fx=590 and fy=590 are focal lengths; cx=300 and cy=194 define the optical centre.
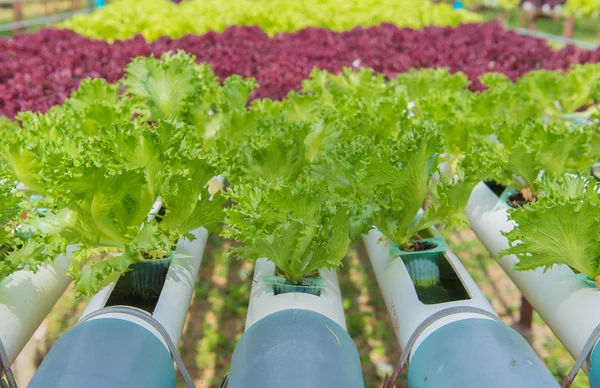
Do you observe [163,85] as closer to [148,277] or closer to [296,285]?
[148,277]

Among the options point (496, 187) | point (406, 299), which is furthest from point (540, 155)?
point (406, 299)

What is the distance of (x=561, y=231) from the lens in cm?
202

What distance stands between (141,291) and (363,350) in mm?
1790

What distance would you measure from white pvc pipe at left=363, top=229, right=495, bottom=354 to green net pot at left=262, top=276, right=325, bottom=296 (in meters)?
0.31

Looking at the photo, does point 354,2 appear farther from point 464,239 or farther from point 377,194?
point 377,194

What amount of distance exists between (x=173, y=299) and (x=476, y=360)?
3.52 ft

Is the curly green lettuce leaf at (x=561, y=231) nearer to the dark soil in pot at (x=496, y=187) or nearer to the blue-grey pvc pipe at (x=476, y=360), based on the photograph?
the blue-grey pvc pipe at (x=476, y=360)

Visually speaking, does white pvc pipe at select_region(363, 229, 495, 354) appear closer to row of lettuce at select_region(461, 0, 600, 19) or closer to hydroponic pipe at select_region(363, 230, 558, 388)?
hydroponic pipe at select_region(363, 230, 558, 388)

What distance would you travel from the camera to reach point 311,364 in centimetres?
169

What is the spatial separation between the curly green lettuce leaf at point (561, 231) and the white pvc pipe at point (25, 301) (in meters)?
1.74

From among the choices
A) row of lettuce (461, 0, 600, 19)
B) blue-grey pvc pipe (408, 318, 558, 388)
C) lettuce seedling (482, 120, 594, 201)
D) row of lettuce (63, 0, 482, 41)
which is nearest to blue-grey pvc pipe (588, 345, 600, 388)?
blue-grey pvc pipe (408, 318, 558, 388)

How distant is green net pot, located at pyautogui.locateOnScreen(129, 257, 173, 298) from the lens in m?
2.29

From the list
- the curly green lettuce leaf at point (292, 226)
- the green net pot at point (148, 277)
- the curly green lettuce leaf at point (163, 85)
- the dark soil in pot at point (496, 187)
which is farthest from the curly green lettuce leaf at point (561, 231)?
the curly green lettuce leaf at point (163, 85)

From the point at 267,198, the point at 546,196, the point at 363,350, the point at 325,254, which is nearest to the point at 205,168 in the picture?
the point at 267,198
